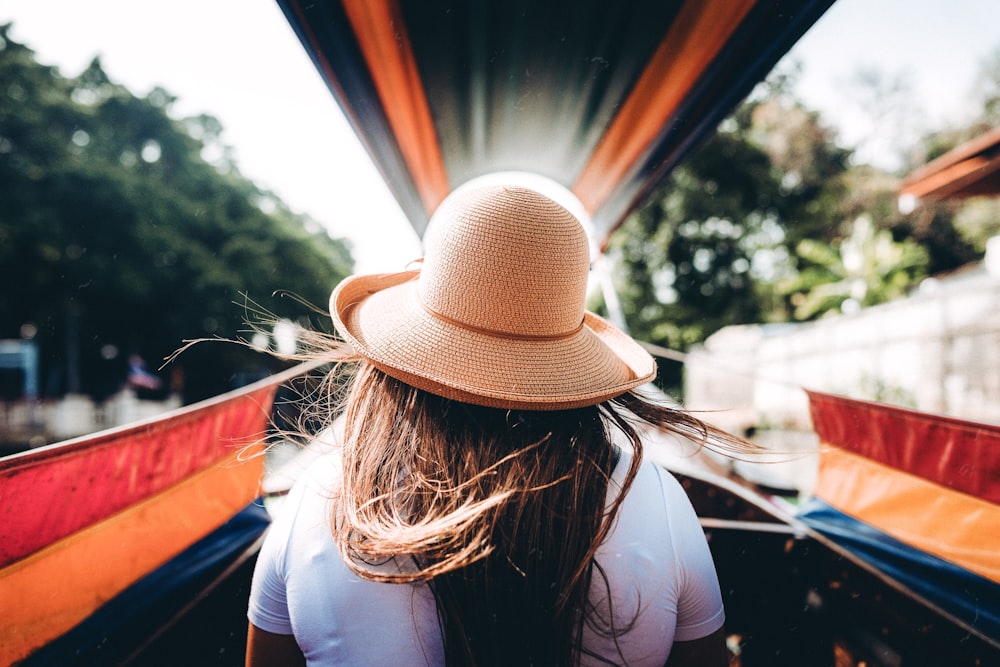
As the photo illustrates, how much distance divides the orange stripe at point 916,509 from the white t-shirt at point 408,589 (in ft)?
2.01

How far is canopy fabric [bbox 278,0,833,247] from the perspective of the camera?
1.61 meters

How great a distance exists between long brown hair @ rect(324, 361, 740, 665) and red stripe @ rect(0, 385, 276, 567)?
0.70m

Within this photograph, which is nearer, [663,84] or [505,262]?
[505,262]

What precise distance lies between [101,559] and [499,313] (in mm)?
1134

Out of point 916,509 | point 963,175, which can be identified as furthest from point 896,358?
point 916,509

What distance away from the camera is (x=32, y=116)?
14.0m

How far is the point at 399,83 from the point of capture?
2014 mm

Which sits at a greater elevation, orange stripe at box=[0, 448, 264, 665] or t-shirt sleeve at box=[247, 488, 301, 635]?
t-shirt sleeve at box=[247, 488, 301, 635]

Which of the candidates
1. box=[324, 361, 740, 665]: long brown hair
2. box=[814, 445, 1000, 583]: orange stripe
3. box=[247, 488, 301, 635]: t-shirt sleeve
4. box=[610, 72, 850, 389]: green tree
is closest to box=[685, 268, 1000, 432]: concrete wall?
box=[814, 445, 1000, 583]: orange stripe

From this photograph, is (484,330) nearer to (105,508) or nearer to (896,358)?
(105,508)

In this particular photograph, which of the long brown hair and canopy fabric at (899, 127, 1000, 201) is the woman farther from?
canopy fabric at (899, 127, 1000, 201)

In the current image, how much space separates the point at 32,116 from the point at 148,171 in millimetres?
3793

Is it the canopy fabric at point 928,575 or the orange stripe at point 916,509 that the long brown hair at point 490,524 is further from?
the canopy fabric at point 928,575

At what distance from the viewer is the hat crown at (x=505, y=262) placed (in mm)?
938
